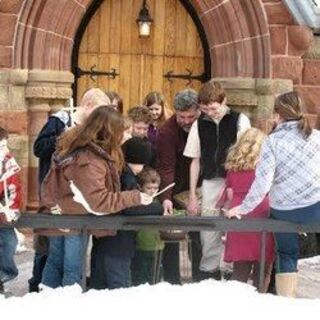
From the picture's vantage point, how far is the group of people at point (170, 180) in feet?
13.1

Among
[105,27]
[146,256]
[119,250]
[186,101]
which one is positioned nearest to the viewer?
[119,250]

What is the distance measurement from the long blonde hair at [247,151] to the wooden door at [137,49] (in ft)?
11.3

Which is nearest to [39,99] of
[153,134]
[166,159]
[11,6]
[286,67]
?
[11,6]

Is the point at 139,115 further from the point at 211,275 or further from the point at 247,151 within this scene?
the point at 211,275

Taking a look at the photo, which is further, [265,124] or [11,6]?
[265,124]

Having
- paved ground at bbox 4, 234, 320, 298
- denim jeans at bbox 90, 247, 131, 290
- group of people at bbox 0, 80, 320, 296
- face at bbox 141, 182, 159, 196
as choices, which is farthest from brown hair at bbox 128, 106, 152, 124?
paved ground at bbox 4, 234, 320, 298

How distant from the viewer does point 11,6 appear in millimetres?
6984

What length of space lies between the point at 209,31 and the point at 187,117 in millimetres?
2665

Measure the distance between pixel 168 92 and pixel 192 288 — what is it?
4.35 metres

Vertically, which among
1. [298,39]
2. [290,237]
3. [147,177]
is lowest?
[290,237]

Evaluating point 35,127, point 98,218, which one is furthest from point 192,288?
point 35,127

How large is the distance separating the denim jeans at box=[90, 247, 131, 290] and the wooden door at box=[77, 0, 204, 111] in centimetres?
373

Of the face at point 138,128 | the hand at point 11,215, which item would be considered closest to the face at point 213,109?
the face at point 138,128

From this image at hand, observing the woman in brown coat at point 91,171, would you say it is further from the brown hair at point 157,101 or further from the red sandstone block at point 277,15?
the red sandstone block at point 277,15
